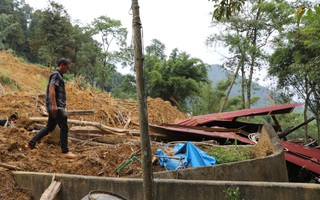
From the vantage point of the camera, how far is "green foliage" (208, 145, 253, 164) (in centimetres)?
477

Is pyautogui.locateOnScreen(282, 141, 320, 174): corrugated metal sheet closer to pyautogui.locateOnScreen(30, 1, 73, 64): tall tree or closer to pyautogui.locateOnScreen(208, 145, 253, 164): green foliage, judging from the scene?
pyautogui.locateOnScreen(208, 145, 253, 164): green foliage

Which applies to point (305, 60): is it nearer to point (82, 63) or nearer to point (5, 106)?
point (5, 106)

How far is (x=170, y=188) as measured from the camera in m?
3.50

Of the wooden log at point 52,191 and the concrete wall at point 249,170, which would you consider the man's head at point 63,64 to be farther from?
the concrete wall at point 249,170

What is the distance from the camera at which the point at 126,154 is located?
16.0 feet

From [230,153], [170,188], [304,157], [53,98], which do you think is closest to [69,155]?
[53,98]

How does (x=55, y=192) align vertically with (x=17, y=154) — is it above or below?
below

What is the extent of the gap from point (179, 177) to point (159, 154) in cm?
66

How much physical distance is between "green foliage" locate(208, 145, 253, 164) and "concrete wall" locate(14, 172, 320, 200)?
1.43m

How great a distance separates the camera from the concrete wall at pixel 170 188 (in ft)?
10.3

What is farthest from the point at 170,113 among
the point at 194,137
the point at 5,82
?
the point at 5,82

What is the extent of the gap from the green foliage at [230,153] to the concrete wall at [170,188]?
56.3 inches

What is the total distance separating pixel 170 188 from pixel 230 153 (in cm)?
181

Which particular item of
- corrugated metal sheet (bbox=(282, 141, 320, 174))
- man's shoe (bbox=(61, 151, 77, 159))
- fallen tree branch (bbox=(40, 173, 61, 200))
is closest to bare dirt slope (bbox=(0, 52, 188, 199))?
man's shoe (bbox=(61, 151, 77, 159))
